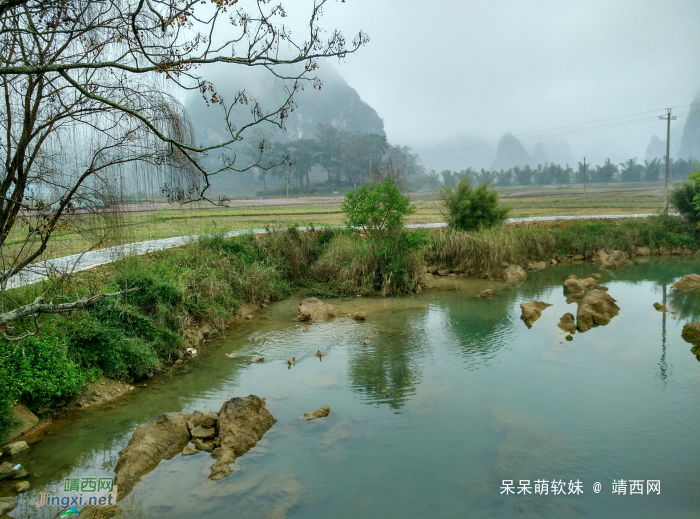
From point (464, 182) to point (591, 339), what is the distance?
9.33 meters

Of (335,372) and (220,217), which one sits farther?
(220,217)

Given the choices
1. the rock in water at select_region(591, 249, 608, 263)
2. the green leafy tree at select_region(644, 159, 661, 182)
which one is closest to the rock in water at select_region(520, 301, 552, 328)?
the rock in water at select_region(591, 249, 608, 263)

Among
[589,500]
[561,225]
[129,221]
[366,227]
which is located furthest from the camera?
[561,225]

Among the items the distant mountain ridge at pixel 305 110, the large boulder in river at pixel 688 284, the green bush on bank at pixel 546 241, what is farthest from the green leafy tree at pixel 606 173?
the large boulder in river at pixel 688 284

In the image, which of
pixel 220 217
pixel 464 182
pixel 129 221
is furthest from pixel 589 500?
pixel 220 217

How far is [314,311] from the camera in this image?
36.5ft

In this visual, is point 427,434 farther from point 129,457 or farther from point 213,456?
point 129,457

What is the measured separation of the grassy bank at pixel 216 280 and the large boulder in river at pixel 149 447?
151cm

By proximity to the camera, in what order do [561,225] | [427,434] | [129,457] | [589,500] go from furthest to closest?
[561,225]
[427,434]
[129,457]
[589,500]

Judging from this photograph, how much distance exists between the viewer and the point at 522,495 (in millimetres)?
4875

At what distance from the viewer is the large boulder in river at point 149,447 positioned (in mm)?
5164

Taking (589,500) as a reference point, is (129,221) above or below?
above

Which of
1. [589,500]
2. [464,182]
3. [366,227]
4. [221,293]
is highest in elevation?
[464,182]

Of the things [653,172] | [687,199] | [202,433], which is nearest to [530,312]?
[202,433]
